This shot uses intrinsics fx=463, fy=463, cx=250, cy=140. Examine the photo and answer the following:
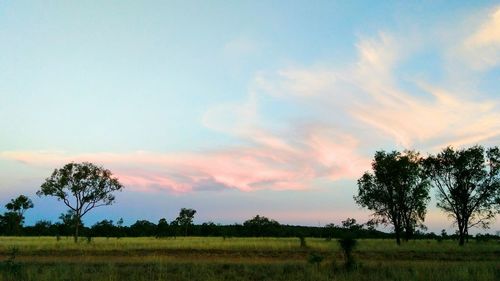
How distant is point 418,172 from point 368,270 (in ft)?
141

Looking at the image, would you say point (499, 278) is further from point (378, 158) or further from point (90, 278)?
point (378, 158)

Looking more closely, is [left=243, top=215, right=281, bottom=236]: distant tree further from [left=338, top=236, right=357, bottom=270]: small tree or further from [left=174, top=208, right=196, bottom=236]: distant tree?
[left=338, top=236, right=357, bottom=270]: small tree

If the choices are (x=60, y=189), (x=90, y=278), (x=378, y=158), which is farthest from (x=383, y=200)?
(x=90, y=278)

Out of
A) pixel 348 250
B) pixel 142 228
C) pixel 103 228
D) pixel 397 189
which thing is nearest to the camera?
pixel 348 250

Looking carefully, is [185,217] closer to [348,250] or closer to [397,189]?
[397,189]

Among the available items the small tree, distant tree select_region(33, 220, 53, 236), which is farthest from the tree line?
Answer: distant tree select_region(33, 220, 53, 236)

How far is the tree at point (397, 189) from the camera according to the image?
59500 millimetres

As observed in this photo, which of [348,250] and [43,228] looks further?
[43,228]

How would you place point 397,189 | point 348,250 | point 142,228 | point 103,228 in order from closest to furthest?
1. point 348,250
2. point 397,189
3. point 103,228
4. point 142,228

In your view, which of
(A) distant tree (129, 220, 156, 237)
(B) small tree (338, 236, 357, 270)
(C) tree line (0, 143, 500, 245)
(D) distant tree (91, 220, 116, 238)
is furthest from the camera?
(A) distant tree (129, 220, 156, 237)

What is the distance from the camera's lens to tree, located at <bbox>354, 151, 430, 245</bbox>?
5950 centimetres

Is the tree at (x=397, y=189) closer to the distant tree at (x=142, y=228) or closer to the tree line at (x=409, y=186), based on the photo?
the tree line at (x=409, y=186)

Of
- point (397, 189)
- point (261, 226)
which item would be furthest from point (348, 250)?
point (261, 226)

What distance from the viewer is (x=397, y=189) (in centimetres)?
5997
